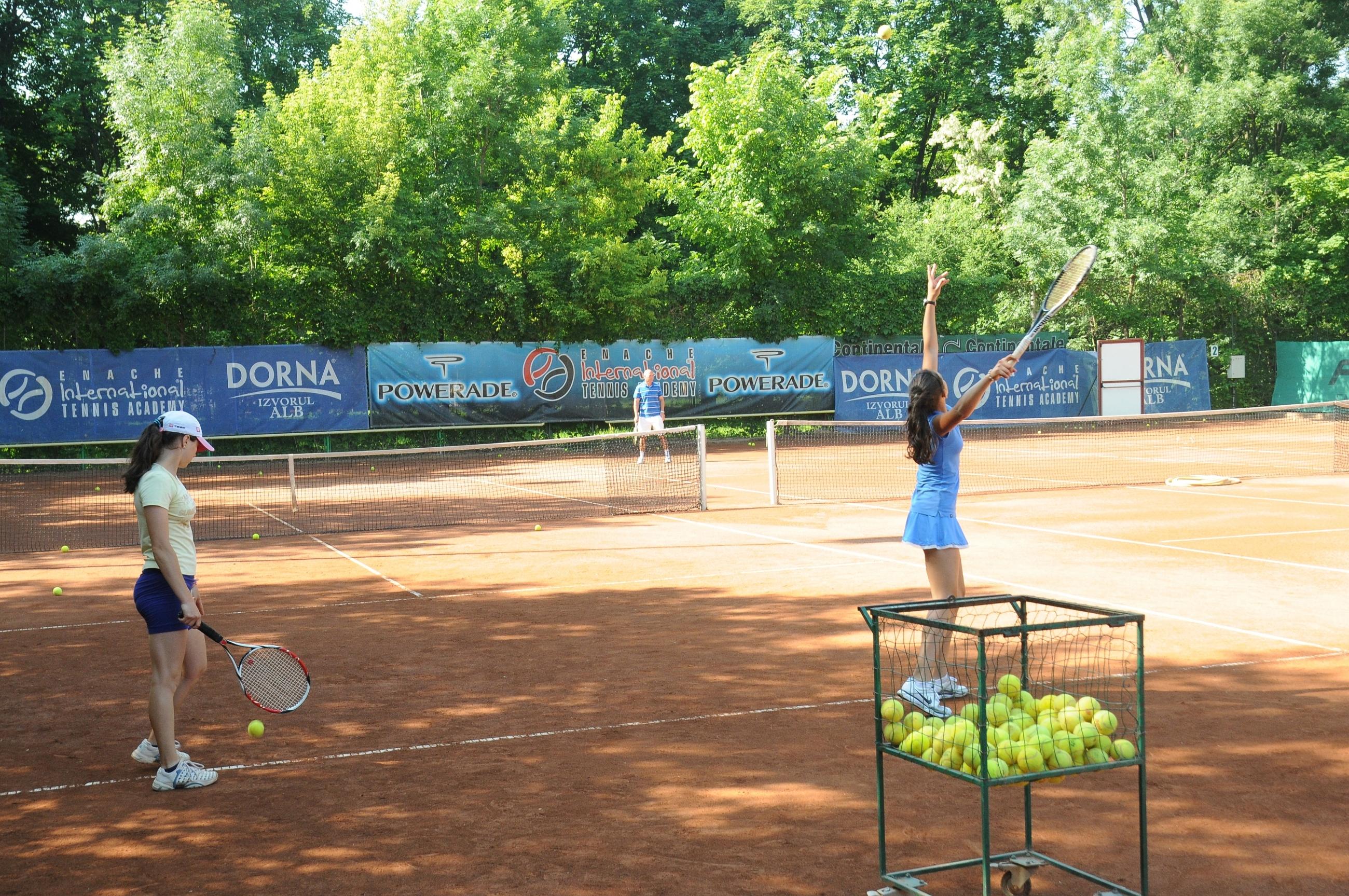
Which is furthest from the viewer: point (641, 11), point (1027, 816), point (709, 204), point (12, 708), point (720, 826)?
point (641, 11)

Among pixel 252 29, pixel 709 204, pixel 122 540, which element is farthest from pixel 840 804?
pixel 252 29

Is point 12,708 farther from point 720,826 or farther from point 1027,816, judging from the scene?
point 1027,816

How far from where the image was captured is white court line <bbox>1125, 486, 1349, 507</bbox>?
14422 millimetres

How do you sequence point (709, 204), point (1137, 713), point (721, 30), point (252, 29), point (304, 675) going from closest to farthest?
point (1137, 713), point (304, 675), point (709, 204), point (252, 29), point (721, 30)

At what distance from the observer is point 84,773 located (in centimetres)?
562

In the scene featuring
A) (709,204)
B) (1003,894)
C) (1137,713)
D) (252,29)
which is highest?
(252,29)

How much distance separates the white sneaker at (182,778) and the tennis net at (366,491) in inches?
233

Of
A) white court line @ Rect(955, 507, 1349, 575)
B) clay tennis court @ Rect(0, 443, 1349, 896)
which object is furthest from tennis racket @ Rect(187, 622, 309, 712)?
white court line @ Rect(955, 507, 1349, 575)

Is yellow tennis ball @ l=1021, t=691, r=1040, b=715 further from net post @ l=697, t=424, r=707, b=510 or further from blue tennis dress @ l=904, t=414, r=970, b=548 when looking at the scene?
net post @ l=697, t=424, r=707, b=510

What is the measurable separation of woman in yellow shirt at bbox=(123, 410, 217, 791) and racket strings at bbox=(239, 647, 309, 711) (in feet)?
1.55

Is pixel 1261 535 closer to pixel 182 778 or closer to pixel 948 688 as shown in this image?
pixel 948 688

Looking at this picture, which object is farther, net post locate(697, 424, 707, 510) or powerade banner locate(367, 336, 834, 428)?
powerade banner locate(367, 336, 834, 428)

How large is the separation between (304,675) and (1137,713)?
4.09 metres

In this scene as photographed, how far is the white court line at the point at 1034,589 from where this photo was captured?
7645 mm
